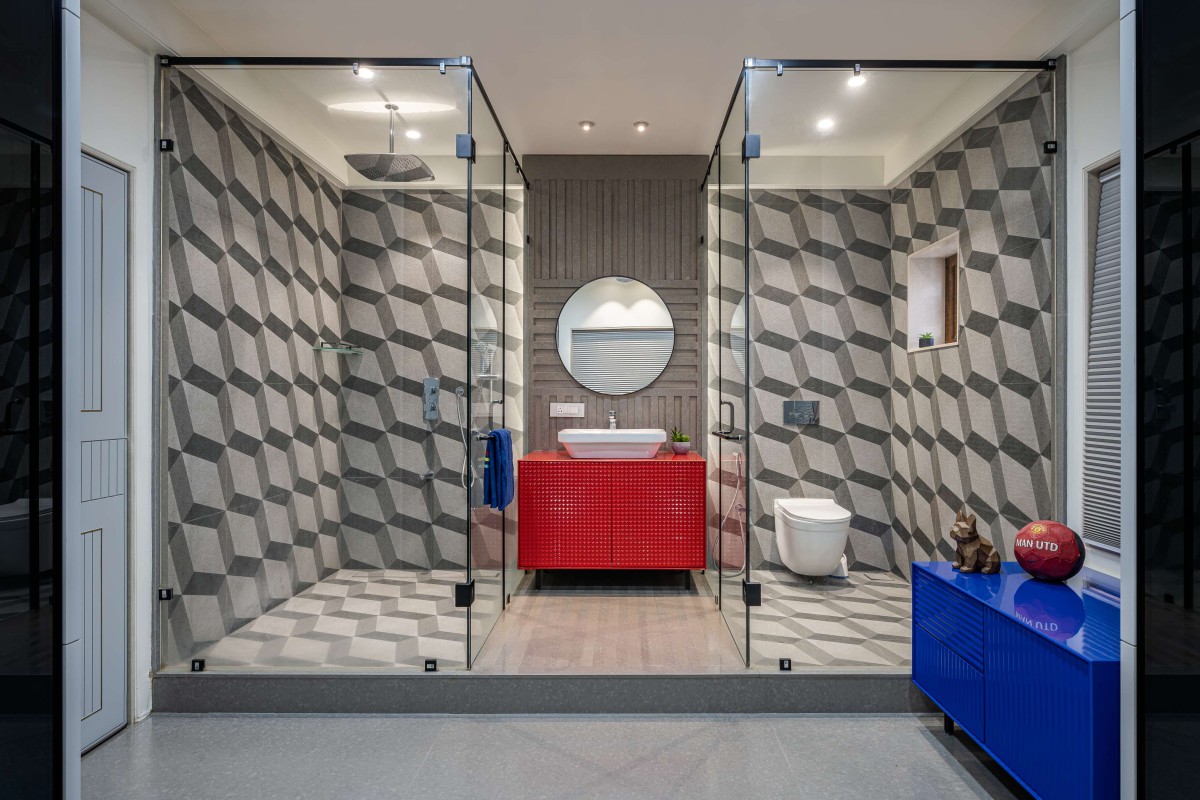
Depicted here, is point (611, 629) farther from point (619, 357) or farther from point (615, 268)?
point (615, 268)

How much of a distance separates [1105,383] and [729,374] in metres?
1.54

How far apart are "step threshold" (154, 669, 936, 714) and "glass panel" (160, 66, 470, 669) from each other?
0.08 meters

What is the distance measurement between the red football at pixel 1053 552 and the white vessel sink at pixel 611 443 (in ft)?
6.81

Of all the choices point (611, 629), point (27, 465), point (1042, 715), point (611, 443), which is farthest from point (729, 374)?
point (27, 465)

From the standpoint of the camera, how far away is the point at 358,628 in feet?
9.10

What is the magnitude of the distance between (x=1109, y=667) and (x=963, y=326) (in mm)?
2094

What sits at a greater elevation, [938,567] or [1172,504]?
[1172,504]

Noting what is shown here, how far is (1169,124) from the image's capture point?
155 cm

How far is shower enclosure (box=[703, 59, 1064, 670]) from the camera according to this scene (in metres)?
2.81

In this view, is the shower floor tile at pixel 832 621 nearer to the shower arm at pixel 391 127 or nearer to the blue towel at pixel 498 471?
the blue towel at pixel 498 471

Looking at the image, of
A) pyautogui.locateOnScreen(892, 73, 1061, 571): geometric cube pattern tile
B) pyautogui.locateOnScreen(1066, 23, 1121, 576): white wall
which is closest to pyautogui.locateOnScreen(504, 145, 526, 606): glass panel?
pyautogui.locateOnScreen(892, 73, 1061, 571): geometric cube pattern tile

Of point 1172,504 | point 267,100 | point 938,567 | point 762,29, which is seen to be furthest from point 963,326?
point 267,100

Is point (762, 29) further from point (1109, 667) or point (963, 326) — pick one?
point (1109, 667)

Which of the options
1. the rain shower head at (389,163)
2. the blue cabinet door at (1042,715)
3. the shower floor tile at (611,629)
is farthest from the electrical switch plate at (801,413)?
the rain shower head at (389,163)
